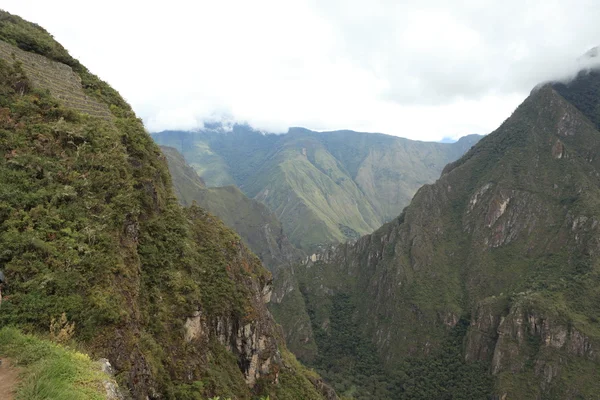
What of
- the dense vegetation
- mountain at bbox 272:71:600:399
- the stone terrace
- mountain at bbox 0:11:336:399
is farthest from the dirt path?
mountain at bbox 272:71:600:399

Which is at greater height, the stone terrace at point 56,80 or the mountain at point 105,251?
the stone terrace at point 56,80

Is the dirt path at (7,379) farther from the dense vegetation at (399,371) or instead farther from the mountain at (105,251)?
the dense vegetation at (399,371)

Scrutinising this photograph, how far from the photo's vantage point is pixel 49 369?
11.0 meters

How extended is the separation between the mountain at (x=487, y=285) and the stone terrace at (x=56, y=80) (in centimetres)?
12094

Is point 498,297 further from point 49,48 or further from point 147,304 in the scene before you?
point 49,48

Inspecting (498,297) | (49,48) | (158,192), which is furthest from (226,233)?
(498,297)

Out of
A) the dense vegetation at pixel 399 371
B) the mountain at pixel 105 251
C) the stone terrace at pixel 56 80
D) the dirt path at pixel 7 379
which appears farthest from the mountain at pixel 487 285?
the dirt path at pixel 7 379

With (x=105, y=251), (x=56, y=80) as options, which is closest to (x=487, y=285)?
(x=105, y=251)

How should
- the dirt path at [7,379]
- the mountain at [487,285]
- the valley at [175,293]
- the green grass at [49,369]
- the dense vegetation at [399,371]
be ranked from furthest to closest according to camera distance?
the dense vegetation at [399,371] < the mountain at [487,285] < the valley at [175,293] < the green grass at [49,369] < the dirt path at [7,379]

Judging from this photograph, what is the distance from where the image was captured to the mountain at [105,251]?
621 inches

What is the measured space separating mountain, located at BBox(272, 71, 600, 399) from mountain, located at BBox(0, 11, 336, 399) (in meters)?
103

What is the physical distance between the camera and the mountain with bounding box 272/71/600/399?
112 m

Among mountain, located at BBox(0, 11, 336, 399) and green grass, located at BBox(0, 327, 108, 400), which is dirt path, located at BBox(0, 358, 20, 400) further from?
mountain, located at BBox(0, 11, 336, 399)

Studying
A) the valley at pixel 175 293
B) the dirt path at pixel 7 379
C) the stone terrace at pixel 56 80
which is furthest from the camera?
the stone terrace at pixel 56 80
